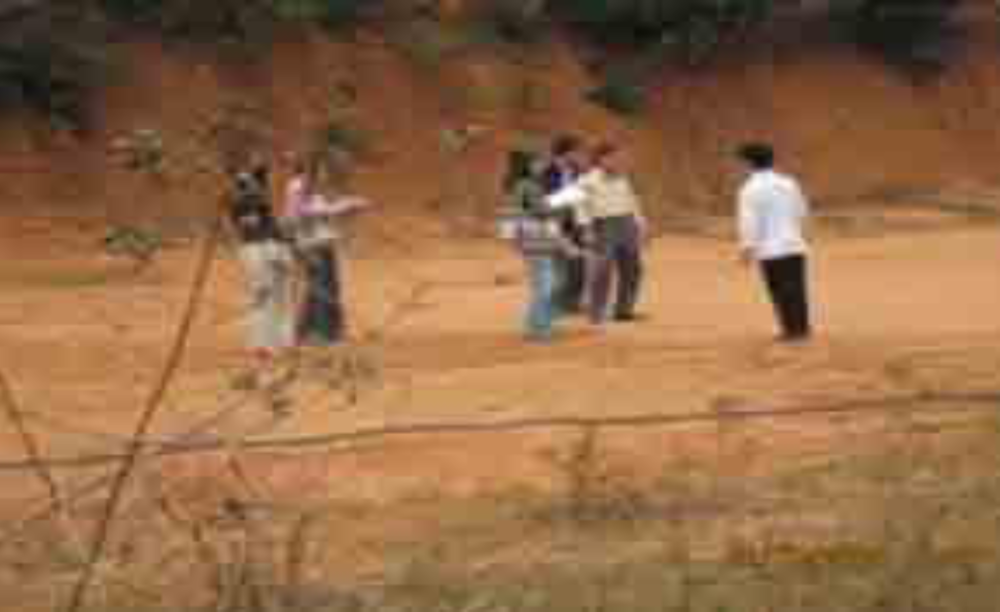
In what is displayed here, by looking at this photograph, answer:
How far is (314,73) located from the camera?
35344mm

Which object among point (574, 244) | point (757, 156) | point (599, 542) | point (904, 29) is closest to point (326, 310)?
point (574, 244)

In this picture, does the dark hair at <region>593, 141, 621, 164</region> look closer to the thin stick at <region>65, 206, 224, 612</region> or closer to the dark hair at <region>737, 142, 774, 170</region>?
the dark hair at <region>737, 142, 774, 170</region>

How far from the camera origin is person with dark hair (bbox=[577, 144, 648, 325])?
18.0 metres

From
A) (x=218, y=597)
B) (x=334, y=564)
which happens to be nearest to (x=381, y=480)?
(x=334, y=564)

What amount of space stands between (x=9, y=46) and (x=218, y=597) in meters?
24.3

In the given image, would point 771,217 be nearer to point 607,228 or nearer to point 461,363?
point 461,363

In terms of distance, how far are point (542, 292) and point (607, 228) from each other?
4.32 feet

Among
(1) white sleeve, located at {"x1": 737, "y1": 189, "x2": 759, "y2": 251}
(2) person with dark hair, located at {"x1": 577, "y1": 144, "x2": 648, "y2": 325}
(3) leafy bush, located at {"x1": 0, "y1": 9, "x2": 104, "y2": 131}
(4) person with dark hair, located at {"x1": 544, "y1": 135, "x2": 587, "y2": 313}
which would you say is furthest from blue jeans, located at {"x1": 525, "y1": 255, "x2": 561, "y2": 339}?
(3) leafy bush, located at {"x1": 0, "y1": 9, "x2": 104, "y2": 131}

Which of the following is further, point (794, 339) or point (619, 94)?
point (619, 94)

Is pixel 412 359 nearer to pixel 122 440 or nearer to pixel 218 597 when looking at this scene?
pixel 122 440

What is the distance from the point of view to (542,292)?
55.8 feet

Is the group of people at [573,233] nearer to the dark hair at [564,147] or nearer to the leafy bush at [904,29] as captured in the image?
the dark hair at [564,147]

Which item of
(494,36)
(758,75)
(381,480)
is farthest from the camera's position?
(758,75)

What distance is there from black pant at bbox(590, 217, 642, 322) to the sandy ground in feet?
0.91
